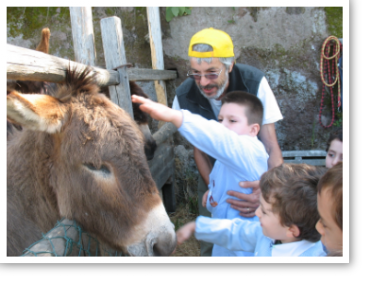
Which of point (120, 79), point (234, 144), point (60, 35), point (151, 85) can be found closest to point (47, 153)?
point (120, 79)

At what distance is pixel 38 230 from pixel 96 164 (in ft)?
2.47

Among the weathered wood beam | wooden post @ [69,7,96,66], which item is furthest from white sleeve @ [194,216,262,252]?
wooden post @ [69,7,96,66]

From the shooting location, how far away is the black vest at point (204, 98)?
284 cm

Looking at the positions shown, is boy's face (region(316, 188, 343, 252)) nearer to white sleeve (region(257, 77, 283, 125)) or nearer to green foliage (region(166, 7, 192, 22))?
white sleeve (region(257, 77, 283, 125))

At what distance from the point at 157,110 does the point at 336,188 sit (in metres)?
0.98

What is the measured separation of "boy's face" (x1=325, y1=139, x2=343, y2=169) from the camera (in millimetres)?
2222

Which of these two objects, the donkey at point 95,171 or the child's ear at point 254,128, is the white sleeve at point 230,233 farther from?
the child's ear at point 254,128

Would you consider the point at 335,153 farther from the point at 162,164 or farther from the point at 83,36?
the point at 83,36

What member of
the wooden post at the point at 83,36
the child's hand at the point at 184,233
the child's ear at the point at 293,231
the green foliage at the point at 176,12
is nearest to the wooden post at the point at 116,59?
the wooden post at the point at 83,36

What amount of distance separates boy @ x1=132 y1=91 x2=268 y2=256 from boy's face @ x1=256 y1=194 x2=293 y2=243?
402 mm

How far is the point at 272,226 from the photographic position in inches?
63.2

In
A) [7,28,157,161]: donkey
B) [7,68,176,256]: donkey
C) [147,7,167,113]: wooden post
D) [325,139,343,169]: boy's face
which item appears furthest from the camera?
[147,7,167,113]: wooden post

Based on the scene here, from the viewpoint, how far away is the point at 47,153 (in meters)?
1.87

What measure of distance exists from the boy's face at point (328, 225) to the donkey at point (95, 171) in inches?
33.0
